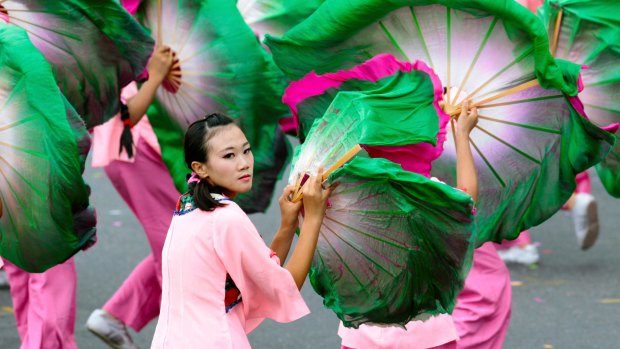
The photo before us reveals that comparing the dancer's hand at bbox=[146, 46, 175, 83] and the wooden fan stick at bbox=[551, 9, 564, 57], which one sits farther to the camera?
the dancer's hand at bbox=[146, 46, 175, 83]

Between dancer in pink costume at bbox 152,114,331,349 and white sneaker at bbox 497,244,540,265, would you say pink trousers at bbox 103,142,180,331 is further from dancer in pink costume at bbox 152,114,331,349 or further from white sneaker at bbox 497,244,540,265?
white sneaker at bbox 497,244,540,265

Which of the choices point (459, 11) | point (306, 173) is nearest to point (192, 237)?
point (306, 173)

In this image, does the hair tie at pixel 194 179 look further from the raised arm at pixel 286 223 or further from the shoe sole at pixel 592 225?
the shoe sole at pixel 592 225

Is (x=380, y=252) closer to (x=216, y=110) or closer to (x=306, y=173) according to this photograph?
(x=306, y=173)

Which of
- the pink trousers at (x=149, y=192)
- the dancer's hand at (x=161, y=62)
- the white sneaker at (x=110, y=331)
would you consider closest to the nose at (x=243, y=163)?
the dancer's hand at (x=161, y=62)

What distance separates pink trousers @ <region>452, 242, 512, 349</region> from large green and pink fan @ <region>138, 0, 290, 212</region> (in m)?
0.82

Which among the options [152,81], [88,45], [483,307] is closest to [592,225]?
[483,307]

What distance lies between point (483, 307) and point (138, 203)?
1461 mm

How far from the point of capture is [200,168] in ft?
10.4

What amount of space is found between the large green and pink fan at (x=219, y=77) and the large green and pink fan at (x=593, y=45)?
1.02 meters

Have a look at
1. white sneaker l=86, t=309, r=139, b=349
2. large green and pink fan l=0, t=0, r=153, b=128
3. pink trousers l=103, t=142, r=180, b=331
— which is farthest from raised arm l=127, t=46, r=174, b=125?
white sneaker l=86, t=309, r=139, b=349

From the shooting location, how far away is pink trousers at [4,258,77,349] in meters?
4.52

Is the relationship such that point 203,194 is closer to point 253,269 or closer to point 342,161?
point 253,269

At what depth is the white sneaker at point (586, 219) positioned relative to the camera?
21.5ft
